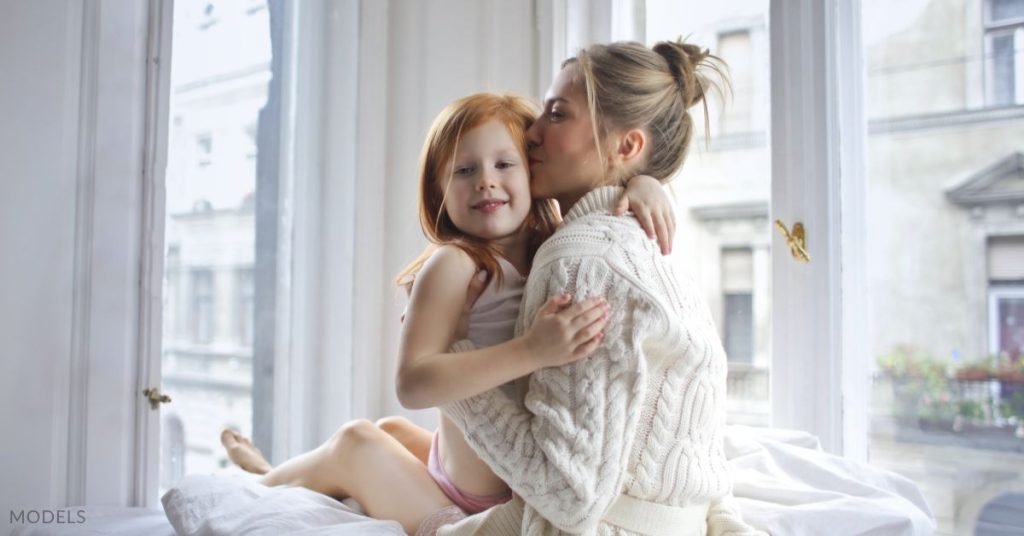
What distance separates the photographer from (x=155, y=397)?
1.46 metres

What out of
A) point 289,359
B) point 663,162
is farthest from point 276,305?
point 663,162

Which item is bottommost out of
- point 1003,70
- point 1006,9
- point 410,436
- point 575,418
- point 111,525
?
point 111,525

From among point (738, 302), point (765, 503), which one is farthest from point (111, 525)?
point (738, 302)

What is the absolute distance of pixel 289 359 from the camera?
1.94 m

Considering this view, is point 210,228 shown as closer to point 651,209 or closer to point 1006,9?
point 651,209

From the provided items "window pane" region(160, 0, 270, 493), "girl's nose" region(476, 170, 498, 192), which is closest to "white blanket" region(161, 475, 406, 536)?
"window pane" region(160, 0, 270, 493)

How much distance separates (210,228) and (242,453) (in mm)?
511

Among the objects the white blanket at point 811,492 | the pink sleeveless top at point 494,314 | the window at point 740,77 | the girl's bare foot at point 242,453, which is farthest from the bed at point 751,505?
the window at point 740,77

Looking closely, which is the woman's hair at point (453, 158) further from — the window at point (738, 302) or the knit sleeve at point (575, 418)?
the window at point (738, 302)

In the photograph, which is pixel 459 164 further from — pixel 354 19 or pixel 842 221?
pixel 354 19

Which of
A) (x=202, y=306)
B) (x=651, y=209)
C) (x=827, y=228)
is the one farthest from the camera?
(x=202, y=306)

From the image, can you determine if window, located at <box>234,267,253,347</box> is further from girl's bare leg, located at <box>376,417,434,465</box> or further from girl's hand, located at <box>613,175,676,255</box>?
girl's hand, located at <box>613,175,676,255</box>

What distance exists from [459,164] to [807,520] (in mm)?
730

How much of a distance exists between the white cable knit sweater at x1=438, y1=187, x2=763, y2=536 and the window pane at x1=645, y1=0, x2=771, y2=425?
69 cm
